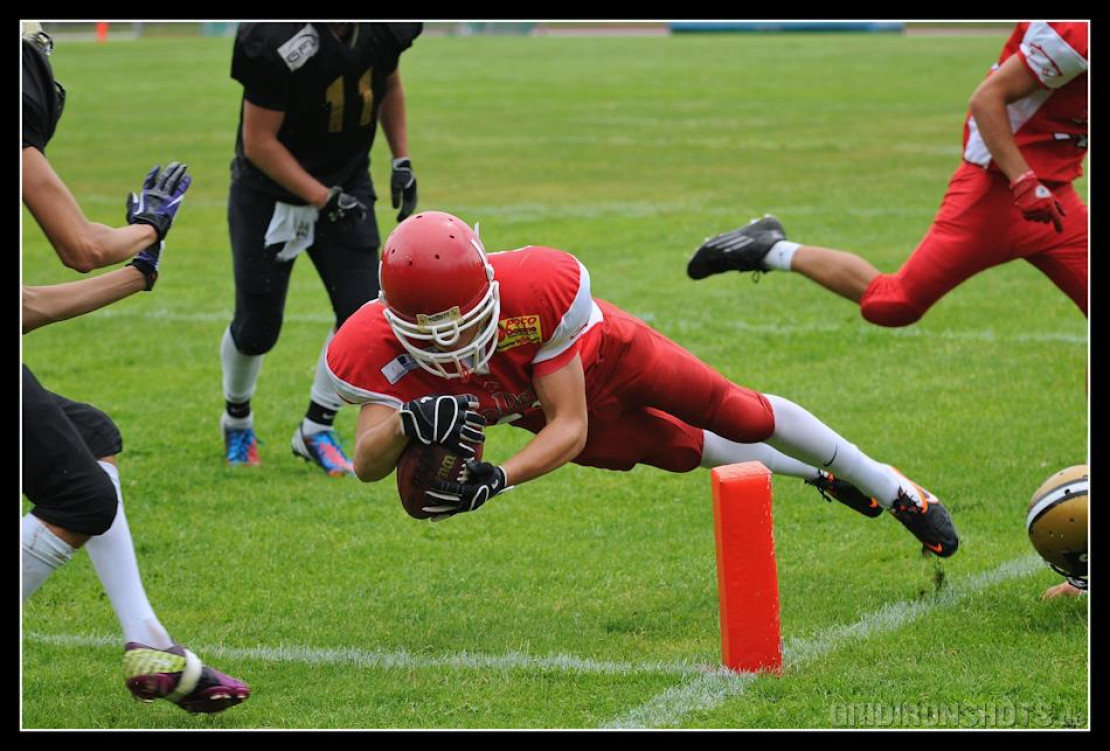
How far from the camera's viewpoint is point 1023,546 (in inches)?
194

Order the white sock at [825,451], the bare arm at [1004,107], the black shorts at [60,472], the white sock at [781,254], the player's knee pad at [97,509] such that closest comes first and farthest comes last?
the black shorts at [60,472] → the player's knee pad at [97,509] → the white sock at [825,451] → the bare arm at [1004,107] → the white sock at [781,254]

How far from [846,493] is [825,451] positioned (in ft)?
1.12

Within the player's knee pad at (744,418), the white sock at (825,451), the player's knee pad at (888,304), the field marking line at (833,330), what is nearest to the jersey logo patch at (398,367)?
the player's knee pad at (744,418)

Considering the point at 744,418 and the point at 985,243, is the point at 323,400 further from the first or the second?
the point at 985,243

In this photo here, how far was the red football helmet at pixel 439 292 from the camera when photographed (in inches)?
146

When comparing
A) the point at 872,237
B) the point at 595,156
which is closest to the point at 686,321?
the point at 872,237

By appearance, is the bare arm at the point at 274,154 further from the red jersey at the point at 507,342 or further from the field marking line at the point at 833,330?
the field marking line at the point at 833,330

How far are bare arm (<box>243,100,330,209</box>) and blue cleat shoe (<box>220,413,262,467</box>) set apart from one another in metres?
1.09

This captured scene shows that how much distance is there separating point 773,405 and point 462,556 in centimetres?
121

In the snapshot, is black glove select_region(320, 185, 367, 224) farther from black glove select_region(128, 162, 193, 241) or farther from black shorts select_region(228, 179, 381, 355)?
black glove select_region(128, 162, 193, 241)

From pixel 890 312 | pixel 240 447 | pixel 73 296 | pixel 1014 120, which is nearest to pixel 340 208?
pixel 240 447

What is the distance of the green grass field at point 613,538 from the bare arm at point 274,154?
1152 mm

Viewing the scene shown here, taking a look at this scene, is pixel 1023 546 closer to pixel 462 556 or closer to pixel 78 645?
pixel 462 556

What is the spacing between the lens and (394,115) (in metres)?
6.29
